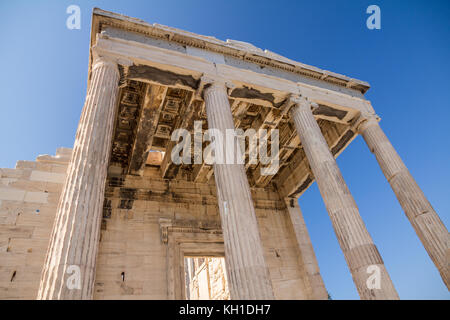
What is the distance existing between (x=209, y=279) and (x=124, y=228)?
7525 millimetres

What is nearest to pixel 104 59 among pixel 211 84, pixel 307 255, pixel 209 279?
pixel 211 84

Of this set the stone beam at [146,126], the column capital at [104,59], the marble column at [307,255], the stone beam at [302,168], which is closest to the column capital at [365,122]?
the stone beam at [302,168]

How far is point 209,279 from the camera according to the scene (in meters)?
17.6

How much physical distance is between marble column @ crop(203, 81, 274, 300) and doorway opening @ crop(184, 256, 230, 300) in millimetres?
7403

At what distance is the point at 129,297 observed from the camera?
10.7m

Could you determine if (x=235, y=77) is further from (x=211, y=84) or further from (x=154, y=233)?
(x=154, y=233)

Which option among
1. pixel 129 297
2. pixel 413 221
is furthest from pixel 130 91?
pixel 413 221

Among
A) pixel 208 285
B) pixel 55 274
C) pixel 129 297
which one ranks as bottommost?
pixel 55 274

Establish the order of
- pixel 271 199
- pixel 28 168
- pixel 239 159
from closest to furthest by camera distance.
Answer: pixel 239 159 → pixel 28 168 → pixel 271 199

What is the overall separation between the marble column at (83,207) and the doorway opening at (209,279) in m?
9.14

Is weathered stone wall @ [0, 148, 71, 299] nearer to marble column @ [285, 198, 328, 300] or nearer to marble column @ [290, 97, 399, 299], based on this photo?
marble column @ [290, 97, 399, 299]

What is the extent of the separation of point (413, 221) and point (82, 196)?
10.5 metres
